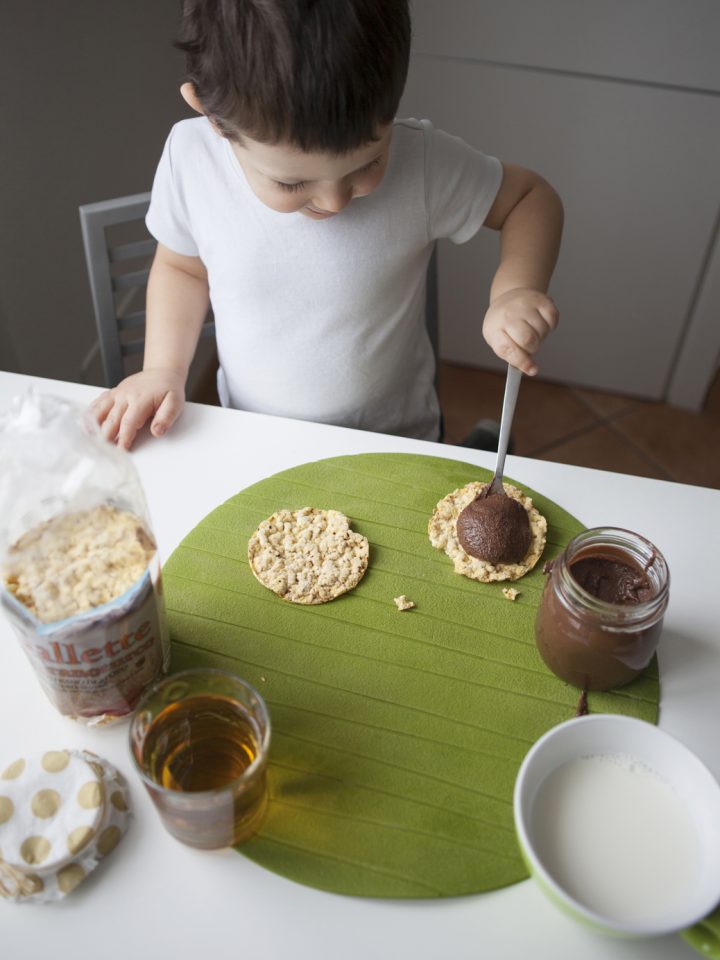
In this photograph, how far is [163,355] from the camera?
101 centimetres

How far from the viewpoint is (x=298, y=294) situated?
1046 mm

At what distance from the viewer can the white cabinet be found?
1.55 meters

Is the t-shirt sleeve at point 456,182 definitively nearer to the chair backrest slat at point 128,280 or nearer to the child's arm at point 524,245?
the child's arm at point 524,245

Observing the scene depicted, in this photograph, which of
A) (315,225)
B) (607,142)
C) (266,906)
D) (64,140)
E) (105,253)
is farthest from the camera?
(607,142)

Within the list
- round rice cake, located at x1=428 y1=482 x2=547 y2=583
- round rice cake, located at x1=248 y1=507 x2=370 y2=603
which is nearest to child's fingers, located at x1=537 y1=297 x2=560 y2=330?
round rice cake, located at x1=428 y1=482 x2=547 y2=583

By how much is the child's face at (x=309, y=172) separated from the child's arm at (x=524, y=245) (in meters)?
0.19

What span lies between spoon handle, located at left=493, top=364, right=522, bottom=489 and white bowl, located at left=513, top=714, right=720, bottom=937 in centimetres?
28

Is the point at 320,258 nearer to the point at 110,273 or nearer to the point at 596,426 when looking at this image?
the point at 110,273

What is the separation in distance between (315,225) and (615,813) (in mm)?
725

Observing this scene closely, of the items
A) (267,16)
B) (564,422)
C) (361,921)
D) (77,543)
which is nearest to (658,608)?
(361,921)

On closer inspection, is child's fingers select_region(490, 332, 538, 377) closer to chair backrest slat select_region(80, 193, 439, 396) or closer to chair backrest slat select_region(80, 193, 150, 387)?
chair backrest slat select_region(80, 193, 439, 396)

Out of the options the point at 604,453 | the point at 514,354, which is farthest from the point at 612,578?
the point at 604,453

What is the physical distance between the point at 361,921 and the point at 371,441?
49cm

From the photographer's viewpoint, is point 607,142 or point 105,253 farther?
point 607,142
